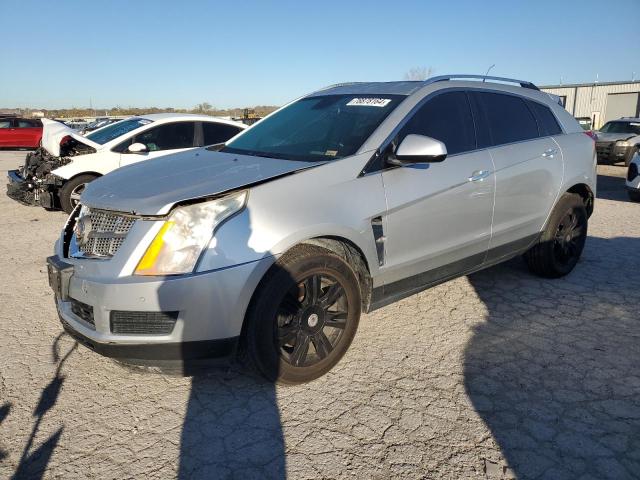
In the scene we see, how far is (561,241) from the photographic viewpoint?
489 cm

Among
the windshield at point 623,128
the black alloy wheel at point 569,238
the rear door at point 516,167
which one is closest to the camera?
the rear door at point 516,167

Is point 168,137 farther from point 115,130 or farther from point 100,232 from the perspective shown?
point 100,232

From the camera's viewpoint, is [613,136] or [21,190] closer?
[21,190]

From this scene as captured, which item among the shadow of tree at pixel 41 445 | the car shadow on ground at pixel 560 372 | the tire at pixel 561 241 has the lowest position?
the car shadow on ground at pixel 560 372

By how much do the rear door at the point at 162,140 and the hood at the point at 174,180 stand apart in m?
4.57

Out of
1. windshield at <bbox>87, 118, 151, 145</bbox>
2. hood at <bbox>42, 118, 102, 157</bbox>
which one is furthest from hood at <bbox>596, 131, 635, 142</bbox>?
hood at <bbox>42, 118, 102, 157</bbox>

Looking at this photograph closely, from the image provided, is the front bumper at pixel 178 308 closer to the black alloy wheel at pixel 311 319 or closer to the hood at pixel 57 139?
the black alloy wheel at pixel 311 319

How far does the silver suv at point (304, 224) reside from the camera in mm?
2586

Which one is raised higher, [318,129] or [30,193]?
[318,129]

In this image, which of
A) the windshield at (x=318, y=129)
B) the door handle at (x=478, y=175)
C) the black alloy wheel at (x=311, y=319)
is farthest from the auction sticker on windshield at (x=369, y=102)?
the black alloy wheel at (x=311, y=319)

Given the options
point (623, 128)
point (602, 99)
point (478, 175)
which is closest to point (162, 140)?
point (478, 175)

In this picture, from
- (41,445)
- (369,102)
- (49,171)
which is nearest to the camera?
(41,445)

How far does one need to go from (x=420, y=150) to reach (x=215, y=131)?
19.4 feet

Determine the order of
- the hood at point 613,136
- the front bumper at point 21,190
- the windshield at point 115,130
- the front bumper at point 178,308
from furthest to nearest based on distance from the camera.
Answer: the hood at point 613,136 → the windshield at point 115,130 → the front bumper at point 21,190 → the front bumper at point 178,308
